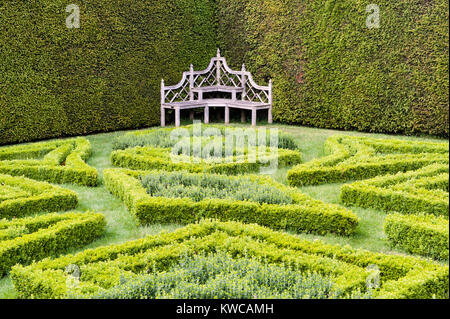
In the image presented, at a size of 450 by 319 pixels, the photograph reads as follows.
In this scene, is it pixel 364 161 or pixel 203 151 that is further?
pixel 203 151

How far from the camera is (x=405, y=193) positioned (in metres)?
6.50

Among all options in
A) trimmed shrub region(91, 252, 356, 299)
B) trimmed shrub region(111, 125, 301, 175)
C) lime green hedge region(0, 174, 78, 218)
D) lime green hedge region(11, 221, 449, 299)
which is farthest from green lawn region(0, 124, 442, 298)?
trimmed shrub region(91, 252, 356, 299)

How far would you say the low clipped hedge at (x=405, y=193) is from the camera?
6234 mm

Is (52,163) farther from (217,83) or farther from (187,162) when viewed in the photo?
(217,83)

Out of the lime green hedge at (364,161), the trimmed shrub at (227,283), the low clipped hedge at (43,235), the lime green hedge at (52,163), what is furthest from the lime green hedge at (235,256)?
the lime green hedge at (52,163)

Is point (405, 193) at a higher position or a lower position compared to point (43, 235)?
higher

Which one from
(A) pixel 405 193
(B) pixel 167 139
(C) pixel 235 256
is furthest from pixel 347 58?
(C) pixel 235 256

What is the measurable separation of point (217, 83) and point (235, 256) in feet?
37.6

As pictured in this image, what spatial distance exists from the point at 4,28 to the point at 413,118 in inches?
372

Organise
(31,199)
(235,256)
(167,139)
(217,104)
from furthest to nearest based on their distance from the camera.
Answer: (217,104) < (167,139) < (31,199) < (235,256)

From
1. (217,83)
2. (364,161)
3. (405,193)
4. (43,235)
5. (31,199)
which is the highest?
(217,83)

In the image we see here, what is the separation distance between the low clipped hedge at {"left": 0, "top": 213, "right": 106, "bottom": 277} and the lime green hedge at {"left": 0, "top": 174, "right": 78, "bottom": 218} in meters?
0.63

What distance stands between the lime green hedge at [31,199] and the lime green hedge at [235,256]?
6.18ft
